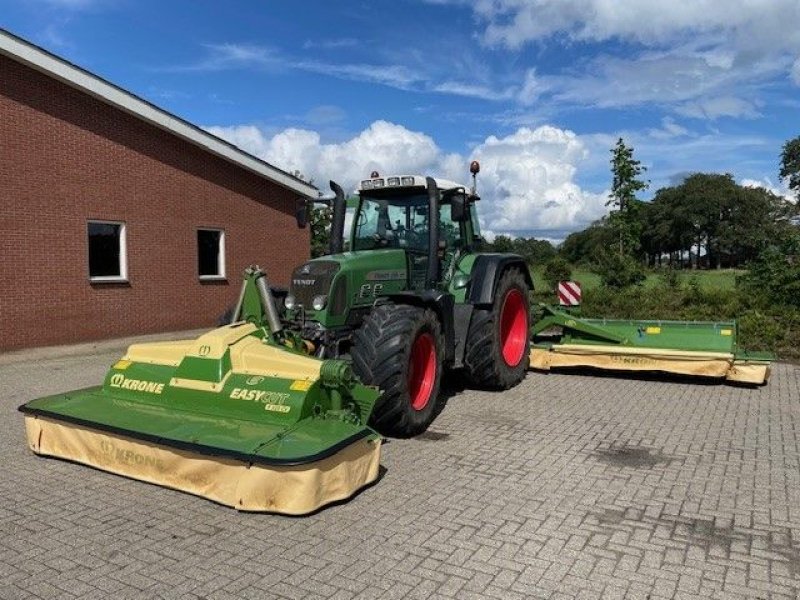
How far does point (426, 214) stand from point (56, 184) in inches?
299

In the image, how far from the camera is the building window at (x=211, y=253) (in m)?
14.9

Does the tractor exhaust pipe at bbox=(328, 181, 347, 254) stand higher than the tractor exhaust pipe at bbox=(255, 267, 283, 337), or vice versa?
the tractor exhaust pipe at bbox=(328, 181, 347, 254)

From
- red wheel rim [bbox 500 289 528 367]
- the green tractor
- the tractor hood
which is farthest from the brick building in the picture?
red wheel rim [bbox 500 289 528 367]

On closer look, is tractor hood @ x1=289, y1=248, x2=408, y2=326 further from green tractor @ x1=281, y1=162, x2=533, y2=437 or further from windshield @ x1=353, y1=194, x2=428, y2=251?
windshield @ x1=353, y1=194, x2=428, y2=251

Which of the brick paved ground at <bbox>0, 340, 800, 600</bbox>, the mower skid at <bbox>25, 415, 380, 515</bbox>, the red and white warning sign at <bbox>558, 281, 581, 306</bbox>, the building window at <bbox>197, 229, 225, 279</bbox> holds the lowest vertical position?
the brick paved ground at <bbox>0, 340, 800, 600</bbox>

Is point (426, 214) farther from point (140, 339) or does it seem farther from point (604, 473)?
point (140, 339)

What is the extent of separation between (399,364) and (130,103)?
9.79 m

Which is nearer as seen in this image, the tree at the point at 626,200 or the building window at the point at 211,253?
the building window at the point at 211,253

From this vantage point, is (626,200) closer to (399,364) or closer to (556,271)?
(556,271)

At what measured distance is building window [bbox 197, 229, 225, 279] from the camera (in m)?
14.9

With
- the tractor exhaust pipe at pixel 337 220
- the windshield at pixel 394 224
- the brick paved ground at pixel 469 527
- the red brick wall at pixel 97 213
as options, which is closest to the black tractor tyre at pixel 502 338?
the windshield at pixel 394 224

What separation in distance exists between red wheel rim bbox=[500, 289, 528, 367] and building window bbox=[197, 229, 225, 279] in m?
8.22

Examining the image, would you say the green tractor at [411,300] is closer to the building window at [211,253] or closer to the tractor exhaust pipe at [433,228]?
the tractor exhaust pipe at [433,228]

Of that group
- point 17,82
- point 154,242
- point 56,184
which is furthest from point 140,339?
point 17,82
